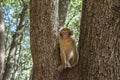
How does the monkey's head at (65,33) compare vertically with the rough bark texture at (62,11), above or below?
below

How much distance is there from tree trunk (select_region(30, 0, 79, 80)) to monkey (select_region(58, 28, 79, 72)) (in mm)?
156

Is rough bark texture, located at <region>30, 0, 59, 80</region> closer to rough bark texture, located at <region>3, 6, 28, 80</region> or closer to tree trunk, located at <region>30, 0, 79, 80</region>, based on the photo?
tree trunk, located at <region>30, 0, 79, 80</region>

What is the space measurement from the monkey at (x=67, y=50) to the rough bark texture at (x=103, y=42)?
41 centimetres

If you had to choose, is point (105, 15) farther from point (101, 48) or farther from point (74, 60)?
point (74, 60)

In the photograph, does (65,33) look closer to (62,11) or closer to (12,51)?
(62,11)

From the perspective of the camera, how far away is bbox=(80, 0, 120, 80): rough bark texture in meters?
4.01

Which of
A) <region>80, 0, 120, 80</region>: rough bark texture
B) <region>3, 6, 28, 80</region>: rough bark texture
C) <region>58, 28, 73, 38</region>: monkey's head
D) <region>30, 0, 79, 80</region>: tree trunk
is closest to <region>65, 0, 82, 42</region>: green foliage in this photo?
<region>3, 6, 28, 80</region>: rough bark texture

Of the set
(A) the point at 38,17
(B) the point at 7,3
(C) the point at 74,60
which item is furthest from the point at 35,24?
(B) the point at 7,3

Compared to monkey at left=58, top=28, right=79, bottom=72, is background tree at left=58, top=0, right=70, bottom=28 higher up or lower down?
higher up

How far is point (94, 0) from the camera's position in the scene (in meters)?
4.17

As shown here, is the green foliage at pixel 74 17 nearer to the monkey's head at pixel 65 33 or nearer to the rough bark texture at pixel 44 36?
the monkey's head at pixel 65 33

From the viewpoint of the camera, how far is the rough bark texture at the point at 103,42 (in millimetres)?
4008

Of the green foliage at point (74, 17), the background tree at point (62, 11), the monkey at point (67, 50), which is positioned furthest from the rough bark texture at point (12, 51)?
the monkey at point (67, 50)

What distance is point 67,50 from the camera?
16.6ft
